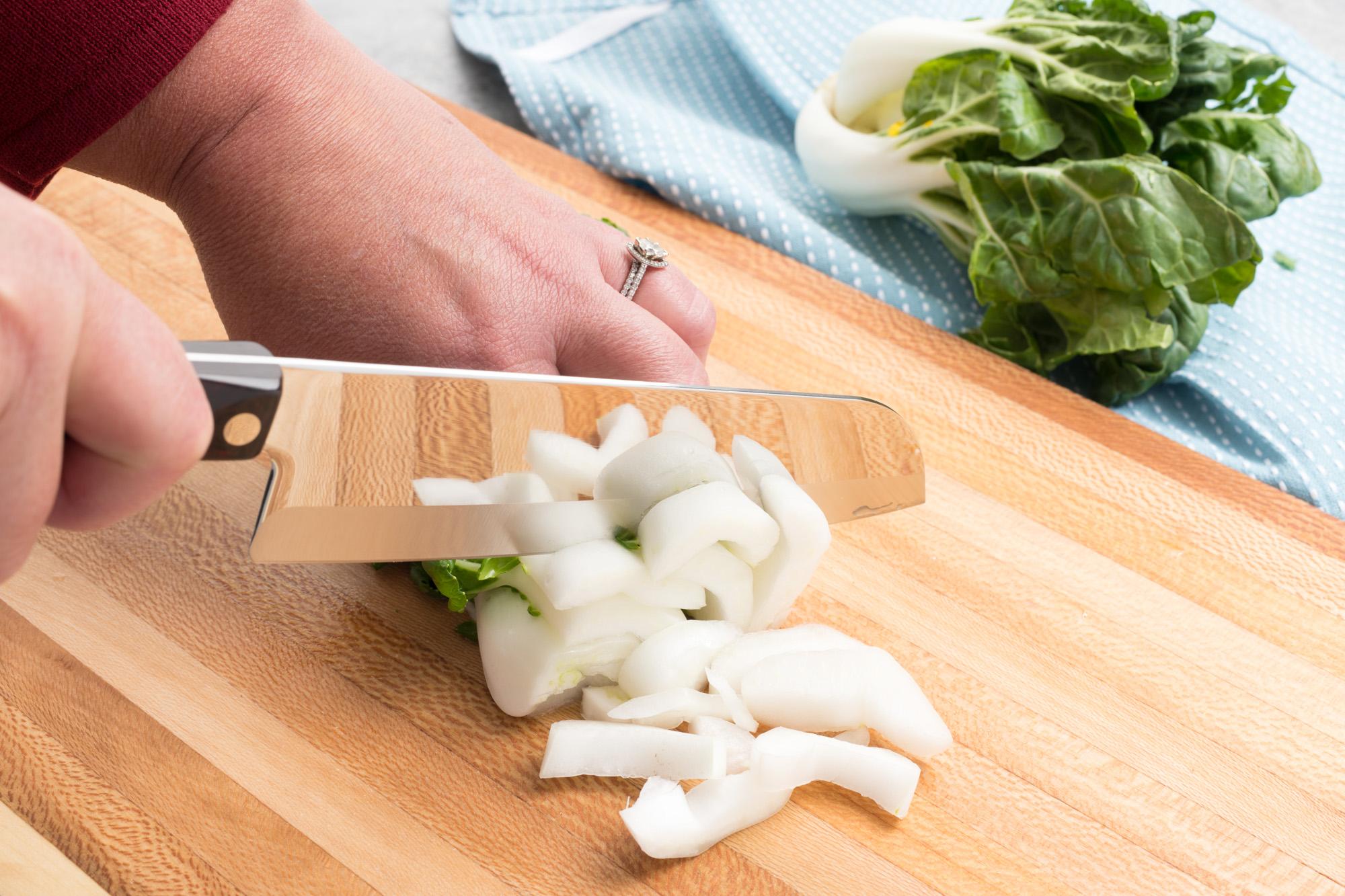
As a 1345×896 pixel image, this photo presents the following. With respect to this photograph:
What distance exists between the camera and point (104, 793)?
0.93 meters

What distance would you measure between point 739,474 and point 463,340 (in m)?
0.32

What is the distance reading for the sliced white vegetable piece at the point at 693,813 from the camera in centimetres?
91

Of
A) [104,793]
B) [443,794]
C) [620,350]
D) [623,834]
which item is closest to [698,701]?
[623,834]

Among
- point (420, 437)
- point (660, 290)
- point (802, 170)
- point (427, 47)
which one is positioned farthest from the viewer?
point (427, 47)

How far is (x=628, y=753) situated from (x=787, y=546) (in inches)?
9.7

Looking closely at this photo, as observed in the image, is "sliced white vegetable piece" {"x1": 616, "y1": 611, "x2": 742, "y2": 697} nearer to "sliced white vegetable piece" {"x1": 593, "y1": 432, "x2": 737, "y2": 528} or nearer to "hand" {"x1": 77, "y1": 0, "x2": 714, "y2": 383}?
"sliced white vegetable piece" {"x1": 593, "y1": 432, "x2": 737, "y2": 528}

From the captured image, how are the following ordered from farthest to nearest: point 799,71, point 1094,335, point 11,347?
1. point 799,71
2. point 1094,335
3. point 11,347

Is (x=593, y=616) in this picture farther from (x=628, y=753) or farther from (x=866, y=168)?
(x=866, y=168)

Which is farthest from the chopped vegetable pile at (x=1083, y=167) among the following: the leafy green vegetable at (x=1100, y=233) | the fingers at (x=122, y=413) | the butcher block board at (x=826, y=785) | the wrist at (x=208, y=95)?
the fingers at (x=122, y=413)

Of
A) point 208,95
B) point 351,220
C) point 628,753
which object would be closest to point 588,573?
point 628,753

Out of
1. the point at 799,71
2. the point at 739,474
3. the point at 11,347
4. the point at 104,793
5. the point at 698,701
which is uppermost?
the point at 11,347

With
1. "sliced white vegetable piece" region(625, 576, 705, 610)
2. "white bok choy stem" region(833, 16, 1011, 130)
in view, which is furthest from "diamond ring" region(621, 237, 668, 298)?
"white bok choy stem" region(833, 16, 1011, 130)

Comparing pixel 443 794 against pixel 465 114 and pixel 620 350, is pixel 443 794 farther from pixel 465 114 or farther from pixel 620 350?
pixel 465 114

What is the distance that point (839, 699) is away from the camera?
1000 millimetres
